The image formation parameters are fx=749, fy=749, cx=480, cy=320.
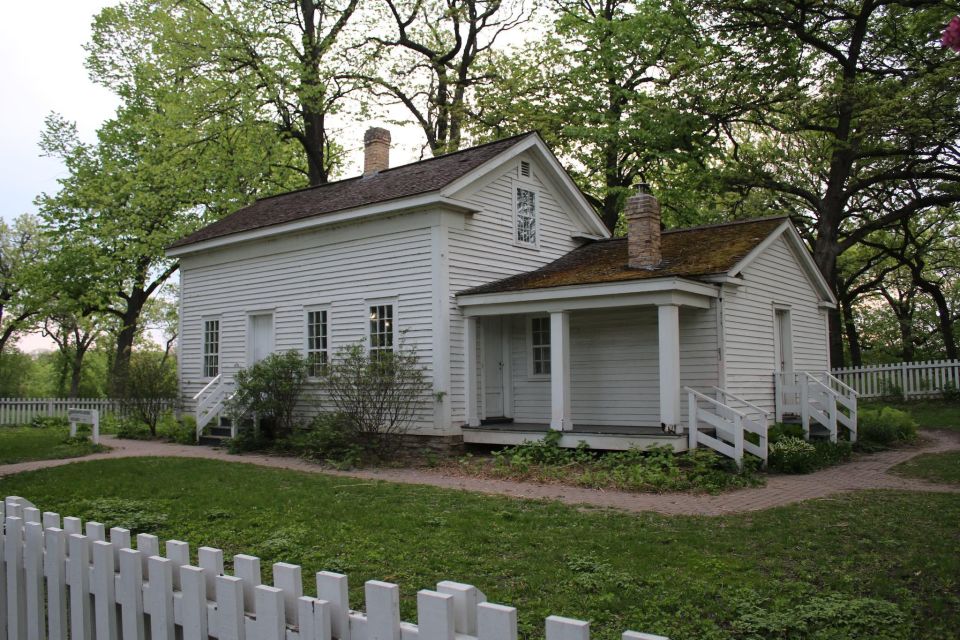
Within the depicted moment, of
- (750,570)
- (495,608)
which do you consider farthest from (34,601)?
(750,570)

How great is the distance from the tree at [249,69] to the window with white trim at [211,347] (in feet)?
26.8

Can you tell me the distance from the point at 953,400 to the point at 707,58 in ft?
41.7

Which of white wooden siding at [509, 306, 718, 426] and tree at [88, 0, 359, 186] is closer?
white wooden siding at [509, 306, 718, 426]

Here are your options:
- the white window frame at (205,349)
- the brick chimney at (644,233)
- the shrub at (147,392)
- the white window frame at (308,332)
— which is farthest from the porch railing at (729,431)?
the shrub at (147,392)

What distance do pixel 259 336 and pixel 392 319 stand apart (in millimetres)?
5143

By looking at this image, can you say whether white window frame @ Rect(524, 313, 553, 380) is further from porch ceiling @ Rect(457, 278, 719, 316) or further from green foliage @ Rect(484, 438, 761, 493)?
green foliage @ Rect(484, 438, 761, 493)

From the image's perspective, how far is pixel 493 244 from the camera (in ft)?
53.9

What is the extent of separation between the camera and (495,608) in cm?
211

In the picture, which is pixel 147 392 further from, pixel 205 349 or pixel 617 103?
pixel 617 103

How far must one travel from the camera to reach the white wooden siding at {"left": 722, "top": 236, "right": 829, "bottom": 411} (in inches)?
576

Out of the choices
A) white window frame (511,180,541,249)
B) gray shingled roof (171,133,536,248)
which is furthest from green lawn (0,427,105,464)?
white window frame (511,180,541,249)

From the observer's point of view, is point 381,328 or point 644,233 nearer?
point 644,233

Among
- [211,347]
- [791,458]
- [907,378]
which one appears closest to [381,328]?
[211,347]

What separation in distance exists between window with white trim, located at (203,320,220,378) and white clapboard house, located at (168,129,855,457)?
143 centimetres
